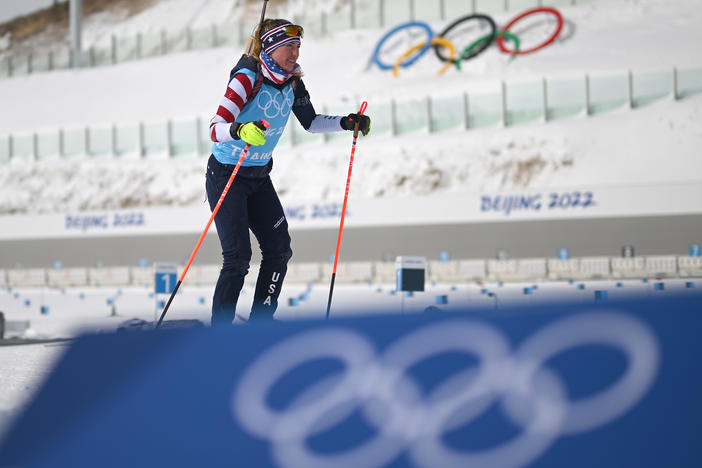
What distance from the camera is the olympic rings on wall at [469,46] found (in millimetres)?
35744

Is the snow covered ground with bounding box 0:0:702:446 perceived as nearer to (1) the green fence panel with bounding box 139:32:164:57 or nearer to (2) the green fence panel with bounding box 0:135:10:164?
(2) the green fence panel with bounding box 0:135:10:164

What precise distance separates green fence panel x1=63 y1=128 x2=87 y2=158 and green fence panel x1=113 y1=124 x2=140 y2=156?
6.01 feet

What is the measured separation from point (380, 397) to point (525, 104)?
29447 mm

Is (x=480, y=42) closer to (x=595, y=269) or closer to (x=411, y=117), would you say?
(x=411, y=117)

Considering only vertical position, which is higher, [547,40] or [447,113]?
[547,40]

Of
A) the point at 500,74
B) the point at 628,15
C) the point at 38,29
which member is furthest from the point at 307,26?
the point at 38,29

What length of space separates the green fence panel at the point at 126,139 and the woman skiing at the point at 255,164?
3261 cm

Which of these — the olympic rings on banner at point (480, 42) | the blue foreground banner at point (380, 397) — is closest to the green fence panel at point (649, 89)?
the olympic rings on banner at point (480, 42)

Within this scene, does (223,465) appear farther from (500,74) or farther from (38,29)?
(38,29)

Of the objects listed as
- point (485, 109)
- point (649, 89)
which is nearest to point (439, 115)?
point (485, 109)

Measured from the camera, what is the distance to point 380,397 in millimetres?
1471

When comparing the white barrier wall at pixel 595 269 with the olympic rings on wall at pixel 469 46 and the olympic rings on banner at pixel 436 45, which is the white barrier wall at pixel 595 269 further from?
the olympic rings on banner at pixel 436 45

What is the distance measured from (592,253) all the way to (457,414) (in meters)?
23.7

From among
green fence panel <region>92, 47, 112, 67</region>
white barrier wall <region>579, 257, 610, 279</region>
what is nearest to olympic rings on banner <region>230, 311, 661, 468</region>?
white barrier wall <region>579, 257, 610, 279</region>
